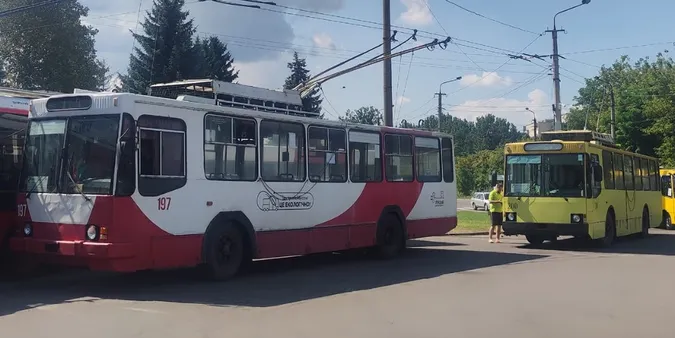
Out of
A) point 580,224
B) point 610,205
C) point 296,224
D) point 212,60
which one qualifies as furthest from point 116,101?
point 212,60

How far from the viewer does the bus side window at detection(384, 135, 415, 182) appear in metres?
17.1

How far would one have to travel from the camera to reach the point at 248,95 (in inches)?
567

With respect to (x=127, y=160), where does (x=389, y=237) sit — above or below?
below

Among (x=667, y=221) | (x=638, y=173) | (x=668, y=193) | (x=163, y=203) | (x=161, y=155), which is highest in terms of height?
(x=638, y=173)

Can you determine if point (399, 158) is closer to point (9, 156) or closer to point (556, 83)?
point (9, 156)

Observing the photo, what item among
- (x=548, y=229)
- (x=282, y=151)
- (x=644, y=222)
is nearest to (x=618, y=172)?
(x=644, y=222)

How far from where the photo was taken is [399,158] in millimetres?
17453

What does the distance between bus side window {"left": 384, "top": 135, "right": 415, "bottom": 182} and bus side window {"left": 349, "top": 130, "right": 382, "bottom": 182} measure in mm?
344

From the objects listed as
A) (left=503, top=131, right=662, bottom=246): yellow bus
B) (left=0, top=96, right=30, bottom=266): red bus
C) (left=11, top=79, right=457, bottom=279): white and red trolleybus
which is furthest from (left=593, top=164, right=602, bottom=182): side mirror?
(left=0, top=96, right=30, bottom=266): red bus

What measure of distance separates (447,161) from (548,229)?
3.37 metres

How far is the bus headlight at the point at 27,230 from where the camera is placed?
1145 cm

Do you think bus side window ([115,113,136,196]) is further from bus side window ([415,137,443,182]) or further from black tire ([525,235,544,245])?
black tire ([525,235,544,245])

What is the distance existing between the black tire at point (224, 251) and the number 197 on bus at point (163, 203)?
1009 millimetres

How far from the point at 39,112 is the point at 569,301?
8.88 m
